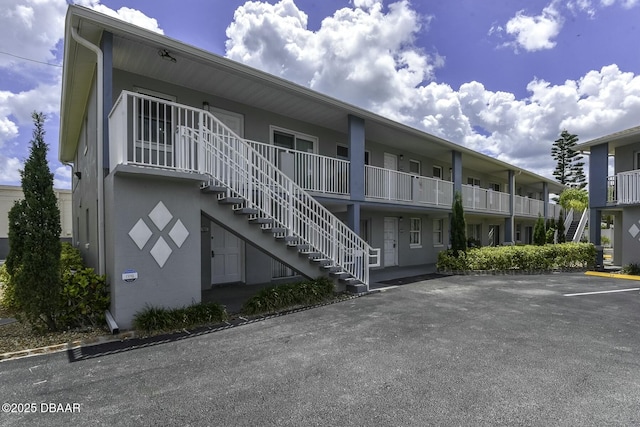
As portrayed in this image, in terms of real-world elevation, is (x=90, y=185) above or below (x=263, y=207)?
above

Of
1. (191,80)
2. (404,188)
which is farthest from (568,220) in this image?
(191,80)

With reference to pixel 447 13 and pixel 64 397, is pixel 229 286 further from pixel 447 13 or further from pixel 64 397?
pixel 447 13

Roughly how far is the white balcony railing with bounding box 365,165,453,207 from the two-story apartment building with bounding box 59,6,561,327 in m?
0.05

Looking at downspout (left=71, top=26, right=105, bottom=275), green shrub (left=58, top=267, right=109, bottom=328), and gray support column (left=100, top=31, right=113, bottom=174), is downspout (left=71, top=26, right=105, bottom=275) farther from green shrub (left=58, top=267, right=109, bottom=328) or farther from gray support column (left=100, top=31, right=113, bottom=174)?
green shrub (left=58, top=267, right=109, bottom=328)

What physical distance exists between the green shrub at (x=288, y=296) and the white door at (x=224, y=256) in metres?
2.50

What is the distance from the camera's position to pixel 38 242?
15.6ft

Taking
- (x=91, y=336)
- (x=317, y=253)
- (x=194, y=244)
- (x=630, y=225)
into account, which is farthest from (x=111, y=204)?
(x=630, y=225)

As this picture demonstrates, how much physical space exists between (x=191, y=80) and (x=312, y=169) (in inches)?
141

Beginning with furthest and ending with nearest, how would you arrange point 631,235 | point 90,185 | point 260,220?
point 631,235
point 90,185
point 260,220

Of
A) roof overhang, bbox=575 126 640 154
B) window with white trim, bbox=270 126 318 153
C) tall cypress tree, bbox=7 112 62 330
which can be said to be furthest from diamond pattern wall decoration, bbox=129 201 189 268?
roof overhang, bbox=575 126 640 154

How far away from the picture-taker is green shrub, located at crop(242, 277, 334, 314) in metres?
6.29

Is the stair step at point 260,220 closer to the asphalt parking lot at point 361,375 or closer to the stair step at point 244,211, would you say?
the stair step at point 244,211

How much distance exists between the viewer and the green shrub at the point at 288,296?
248 inches

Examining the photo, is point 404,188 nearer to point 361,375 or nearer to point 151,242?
point 151,242
